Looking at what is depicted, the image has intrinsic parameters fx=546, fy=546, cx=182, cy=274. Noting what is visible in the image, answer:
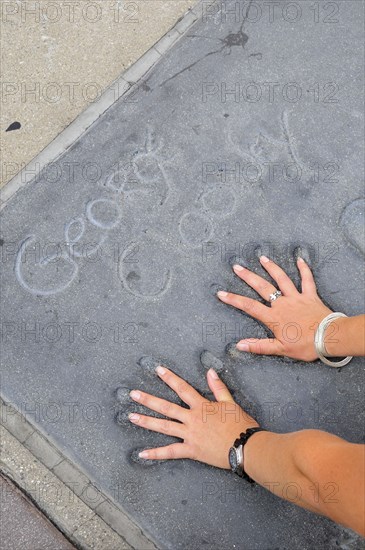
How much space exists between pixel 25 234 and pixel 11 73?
974 mm

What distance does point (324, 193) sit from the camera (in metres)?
3.11

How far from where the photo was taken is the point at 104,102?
3.17 meters

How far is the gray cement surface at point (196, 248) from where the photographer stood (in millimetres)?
2822

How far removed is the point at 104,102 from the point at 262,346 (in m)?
1.66

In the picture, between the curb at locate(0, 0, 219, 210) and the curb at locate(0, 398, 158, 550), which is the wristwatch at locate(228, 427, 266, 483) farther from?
the curb at locate(0, 0, 219, 210)

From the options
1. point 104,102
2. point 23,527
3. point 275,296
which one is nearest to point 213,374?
point 275,296

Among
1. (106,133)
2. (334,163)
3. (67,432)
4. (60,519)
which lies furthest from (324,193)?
(60,519)

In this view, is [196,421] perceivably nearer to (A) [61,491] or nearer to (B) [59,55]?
(A) [61,491]

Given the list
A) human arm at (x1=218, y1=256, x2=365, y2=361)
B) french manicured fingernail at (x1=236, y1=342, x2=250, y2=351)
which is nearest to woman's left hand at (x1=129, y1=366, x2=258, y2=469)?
french manicured fingernail at (x1=236, y1=342, x2=250, y2=351)

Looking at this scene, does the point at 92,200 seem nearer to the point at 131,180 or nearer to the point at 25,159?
the point at 131,180

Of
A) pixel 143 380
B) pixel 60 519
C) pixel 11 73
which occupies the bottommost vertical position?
pixel 60 519

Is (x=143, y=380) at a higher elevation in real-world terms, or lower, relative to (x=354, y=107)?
lower

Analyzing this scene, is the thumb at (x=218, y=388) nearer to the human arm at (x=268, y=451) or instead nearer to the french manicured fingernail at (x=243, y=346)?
the human arm at (x=268, y=451)

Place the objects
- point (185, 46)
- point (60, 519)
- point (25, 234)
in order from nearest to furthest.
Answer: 1. point (60, 519)
2. point (25, 234)
3. point (185, 46)
